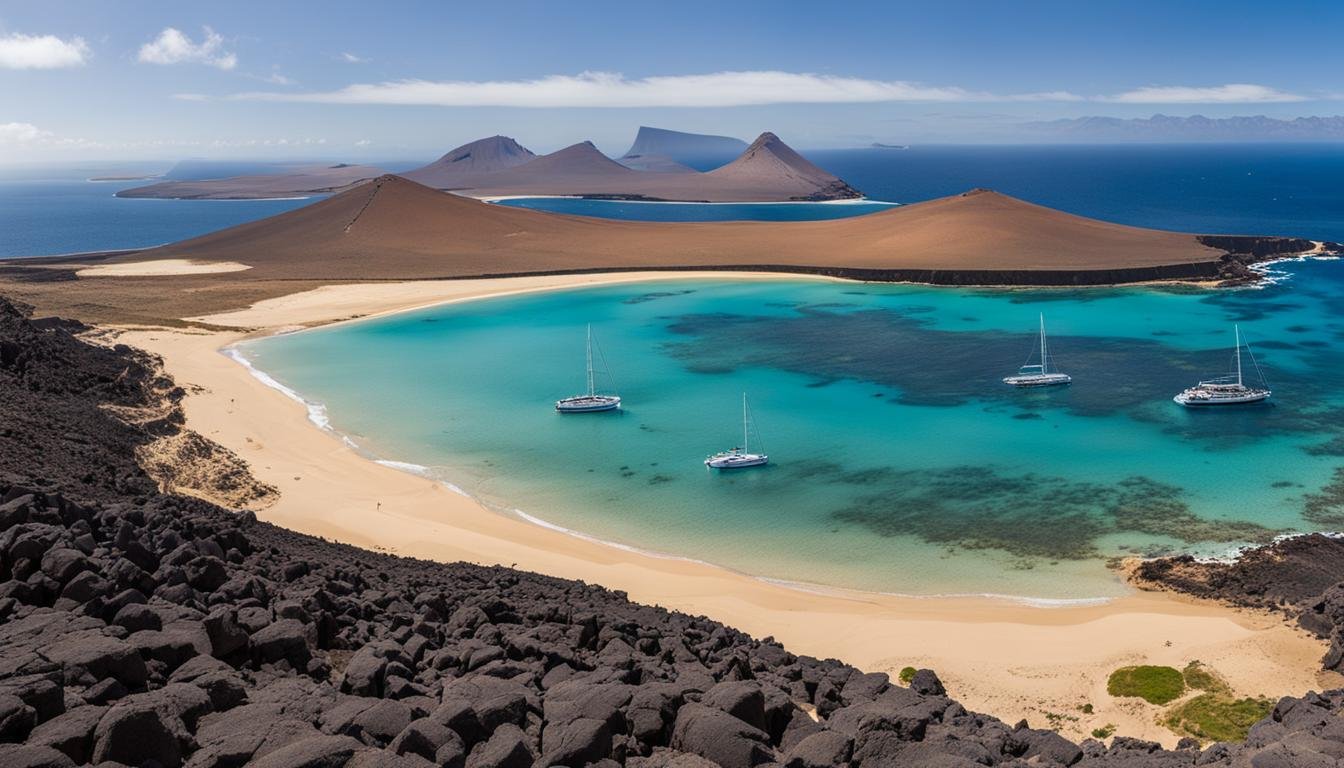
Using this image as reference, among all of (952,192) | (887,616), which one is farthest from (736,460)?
(952,192)

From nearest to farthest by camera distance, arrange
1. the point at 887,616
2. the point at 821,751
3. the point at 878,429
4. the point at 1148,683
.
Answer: the point at 821,751, the point at 1148,683, the point at 887,616, the point at 878,429

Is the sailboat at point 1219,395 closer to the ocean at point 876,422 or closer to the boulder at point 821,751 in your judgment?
the ocean at point 876,422

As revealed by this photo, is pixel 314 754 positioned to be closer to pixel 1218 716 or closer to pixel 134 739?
pixel 134 739

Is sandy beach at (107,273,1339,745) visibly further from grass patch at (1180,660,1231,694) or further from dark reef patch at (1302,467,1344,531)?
dark reef patch at (1302,467,1344,531)

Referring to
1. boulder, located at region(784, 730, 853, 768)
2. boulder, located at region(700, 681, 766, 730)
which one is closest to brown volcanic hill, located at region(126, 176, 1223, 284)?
boulder, located at region(700, 681, 766, 730)

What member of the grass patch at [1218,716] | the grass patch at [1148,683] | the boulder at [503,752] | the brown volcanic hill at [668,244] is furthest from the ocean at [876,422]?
the boulder at [503,752]

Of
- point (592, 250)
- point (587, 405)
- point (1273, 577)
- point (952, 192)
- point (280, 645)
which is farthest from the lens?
point (952, 192)

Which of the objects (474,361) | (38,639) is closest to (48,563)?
(38,639)
